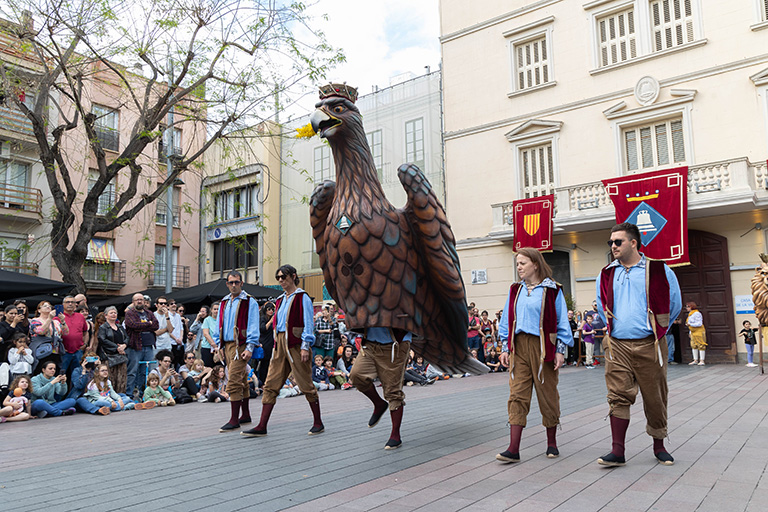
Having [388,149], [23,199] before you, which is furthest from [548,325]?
[23,199]

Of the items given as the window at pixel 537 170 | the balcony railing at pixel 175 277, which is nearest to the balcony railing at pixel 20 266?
the balcony railing at pixel 175 277

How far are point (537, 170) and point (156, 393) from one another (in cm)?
1445

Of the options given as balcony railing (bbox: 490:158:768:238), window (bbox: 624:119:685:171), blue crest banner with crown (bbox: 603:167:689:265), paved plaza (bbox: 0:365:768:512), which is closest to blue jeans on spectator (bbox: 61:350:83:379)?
paved plaza (bbox: 0:365:768:512)

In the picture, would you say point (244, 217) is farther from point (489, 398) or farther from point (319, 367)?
point (489, 398)

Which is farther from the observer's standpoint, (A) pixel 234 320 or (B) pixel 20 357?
(B) pixel 20 357

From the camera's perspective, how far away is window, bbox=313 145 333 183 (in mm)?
28328

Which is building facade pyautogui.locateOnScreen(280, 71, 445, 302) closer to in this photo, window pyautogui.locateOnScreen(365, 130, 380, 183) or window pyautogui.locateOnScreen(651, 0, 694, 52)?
window pyautogui.locateOnScreen(365, 130, 380, 183)

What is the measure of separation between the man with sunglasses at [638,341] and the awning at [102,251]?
2511cm

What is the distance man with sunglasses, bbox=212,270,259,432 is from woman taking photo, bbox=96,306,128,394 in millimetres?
4455

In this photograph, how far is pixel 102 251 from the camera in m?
26.8

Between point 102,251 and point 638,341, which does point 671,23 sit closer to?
point 638,341

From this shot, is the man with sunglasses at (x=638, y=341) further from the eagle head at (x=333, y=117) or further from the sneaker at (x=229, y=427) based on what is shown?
the sneaker at (x=229, y=427)

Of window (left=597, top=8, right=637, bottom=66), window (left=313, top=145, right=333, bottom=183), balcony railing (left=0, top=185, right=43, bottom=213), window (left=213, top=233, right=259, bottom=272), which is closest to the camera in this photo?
window (left=597, top=8, right=637, bottom=66)

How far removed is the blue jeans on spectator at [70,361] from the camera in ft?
32.0
